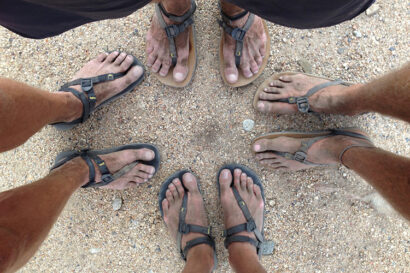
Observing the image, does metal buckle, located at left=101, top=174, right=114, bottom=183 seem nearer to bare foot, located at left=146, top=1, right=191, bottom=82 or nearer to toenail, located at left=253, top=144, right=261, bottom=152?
bare foot, located at left=146, top=1, right=191, bottom=82

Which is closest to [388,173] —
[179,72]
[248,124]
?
[248,124]

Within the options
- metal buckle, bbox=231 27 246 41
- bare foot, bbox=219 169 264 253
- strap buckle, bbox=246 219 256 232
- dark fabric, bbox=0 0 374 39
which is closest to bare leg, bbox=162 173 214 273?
bare foot, bbox=219 169 264 253

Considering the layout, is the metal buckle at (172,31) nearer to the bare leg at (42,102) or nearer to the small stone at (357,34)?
the bare leg at (42,102)

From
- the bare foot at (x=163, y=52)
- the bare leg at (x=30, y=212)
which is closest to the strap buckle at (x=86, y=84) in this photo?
the bare foot at (x=163, y=52)

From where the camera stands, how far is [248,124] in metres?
1.66

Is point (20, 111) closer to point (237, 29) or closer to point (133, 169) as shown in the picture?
point (133, 169)

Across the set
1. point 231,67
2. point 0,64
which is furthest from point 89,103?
point 231,67

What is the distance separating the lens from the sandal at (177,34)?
146 centimetres

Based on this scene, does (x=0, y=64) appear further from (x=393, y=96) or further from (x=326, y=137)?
(x=393, y=96)

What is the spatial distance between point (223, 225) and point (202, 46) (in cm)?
119

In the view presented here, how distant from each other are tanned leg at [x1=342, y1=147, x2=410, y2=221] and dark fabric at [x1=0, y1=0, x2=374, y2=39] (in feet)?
1.95

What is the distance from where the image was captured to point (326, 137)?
151 cm

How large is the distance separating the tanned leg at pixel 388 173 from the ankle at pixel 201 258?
36.8 inches

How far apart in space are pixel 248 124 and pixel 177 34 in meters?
0.71
